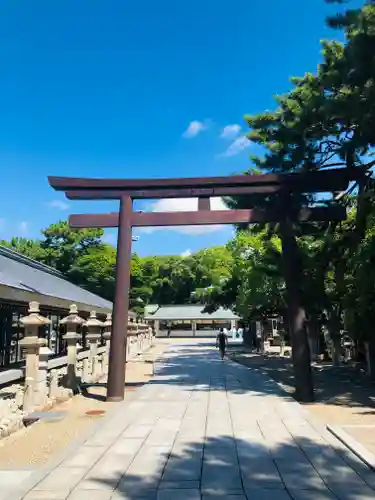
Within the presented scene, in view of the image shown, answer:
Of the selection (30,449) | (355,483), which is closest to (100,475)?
(30,449)

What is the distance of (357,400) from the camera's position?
10.3m

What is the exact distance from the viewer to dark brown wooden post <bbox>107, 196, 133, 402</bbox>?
10.2 meters

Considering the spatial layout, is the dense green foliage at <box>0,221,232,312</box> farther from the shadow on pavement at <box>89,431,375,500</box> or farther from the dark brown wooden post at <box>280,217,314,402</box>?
the shadow on pavement at <box>89,431,375,500</box>

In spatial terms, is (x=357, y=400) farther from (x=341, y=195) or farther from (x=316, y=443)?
(x=341, y=195)

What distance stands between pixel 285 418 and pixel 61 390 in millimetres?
6001

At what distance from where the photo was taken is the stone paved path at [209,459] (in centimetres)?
450

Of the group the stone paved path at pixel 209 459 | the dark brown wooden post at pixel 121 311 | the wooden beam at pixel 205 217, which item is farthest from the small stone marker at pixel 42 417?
the wooden beam at pixel 205 217

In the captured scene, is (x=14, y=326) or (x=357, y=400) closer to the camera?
(x=357, y=400)

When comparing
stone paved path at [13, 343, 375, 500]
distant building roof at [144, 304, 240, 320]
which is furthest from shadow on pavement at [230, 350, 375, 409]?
distant building roof at [144, 304, 240, 320]

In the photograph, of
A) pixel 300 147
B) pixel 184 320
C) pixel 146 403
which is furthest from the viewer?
pixel 184 320

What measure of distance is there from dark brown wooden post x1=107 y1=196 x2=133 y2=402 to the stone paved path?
0.98 m

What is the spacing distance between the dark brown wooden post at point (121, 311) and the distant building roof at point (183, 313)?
4404 centimetres

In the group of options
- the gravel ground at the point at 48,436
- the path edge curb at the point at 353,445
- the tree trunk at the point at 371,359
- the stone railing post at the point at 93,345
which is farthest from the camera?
the stone railing post at the point at 93,345

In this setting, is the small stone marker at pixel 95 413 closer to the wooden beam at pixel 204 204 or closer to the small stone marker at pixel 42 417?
the small stone marker at pixel 42 417
